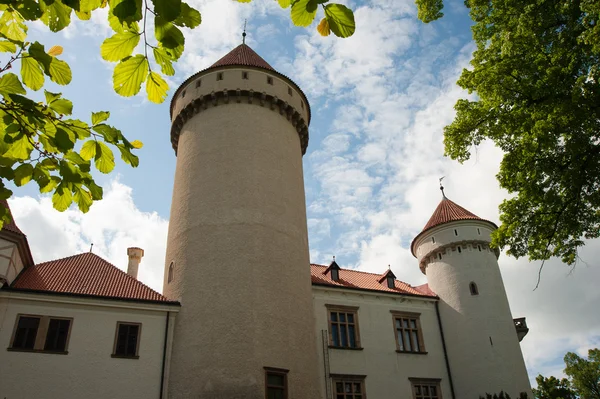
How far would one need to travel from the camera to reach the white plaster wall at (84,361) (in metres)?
14.8

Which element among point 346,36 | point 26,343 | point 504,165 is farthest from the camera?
Answer: point 26,343

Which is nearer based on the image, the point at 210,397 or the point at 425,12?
the point at 425,12

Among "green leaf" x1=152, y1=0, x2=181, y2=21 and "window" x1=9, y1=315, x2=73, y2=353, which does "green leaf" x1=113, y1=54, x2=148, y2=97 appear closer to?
"green leaf" x1=152, y1=0, x2=181, y2=21

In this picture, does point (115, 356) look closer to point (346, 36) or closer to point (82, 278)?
point (82, 278)

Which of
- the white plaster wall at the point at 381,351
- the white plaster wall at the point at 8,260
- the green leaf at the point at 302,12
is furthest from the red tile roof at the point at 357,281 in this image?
the green leaf at the point at 302,12

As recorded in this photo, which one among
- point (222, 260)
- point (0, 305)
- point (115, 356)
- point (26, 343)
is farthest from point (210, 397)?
point (0, 305)

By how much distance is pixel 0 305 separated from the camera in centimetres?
1584

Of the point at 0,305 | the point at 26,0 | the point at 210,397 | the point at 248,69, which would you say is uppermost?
the point at 248,69

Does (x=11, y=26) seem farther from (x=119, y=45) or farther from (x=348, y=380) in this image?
(x=348, y=380)

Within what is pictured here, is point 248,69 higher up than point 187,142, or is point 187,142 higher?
point 248,69

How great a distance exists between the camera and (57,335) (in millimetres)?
15977

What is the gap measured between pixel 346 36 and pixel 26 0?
2.31 metres

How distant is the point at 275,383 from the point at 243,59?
1518 cm

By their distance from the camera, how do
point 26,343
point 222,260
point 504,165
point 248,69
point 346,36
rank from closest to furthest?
point 346,36, point 504,165, point 26,343, point 222,260, point 248,69
